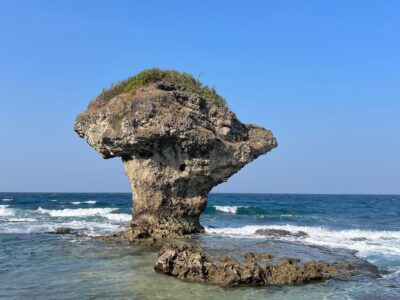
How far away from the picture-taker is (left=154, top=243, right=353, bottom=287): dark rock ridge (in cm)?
1238

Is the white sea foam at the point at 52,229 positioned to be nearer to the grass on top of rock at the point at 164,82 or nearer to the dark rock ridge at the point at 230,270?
the grass on top of rock at the point at 164,82

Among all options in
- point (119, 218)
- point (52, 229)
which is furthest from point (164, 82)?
point (119, 218)

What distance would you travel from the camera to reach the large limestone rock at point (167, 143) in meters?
20.5

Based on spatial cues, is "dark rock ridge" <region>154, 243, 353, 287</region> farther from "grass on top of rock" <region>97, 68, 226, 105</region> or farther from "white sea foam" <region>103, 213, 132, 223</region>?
"white sea foam" <region>103, 213, 132, 223</region>

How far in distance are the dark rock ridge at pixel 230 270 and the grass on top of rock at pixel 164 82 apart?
11359mm

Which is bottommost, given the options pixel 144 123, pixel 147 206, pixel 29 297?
pixel 29 297

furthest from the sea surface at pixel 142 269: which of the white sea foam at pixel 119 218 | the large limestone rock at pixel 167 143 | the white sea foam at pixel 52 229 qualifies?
the white sea foam at pixel 119 218

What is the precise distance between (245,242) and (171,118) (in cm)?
655

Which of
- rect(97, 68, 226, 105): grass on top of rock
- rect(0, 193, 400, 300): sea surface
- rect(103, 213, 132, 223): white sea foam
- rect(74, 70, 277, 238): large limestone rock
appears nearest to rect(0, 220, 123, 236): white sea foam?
rect(0, 193, 400, 300): sea surface

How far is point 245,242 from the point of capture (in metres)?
20.0

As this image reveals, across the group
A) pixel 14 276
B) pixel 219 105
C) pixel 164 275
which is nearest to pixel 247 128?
pixel 219 105

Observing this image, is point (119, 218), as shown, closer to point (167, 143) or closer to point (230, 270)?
point (167, 143)

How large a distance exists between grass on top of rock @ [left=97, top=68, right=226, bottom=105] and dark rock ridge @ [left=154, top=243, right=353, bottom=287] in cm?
1136

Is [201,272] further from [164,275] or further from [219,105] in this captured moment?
[219,105]
